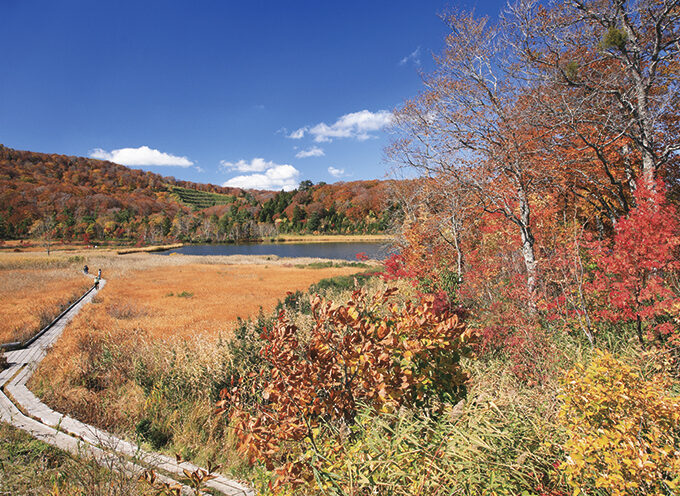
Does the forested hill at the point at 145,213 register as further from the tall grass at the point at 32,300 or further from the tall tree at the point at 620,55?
the tall tree at the point at 620,55

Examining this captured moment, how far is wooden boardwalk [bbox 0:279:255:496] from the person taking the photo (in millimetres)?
3322

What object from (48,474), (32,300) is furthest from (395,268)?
(32,300)

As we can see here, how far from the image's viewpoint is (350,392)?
9.81 feet

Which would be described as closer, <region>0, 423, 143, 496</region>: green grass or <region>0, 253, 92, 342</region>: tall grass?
<region>0, 423, 143, 496</region>: green grass

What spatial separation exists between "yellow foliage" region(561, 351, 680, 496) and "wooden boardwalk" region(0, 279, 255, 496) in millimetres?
2939

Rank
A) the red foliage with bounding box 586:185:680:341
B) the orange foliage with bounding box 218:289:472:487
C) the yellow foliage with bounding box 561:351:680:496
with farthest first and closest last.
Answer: the red foliage with bounding box 586:185:680:341 < the orange foliage with bounding box 218:289:472:487 < the yellow foliage with bounding box 561:351:680:496

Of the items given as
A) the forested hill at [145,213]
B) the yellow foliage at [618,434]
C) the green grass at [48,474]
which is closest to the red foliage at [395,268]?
the yellow foliage at [618,434]

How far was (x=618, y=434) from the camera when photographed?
173 cm

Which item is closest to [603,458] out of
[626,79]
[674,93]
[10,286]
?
[674,93]

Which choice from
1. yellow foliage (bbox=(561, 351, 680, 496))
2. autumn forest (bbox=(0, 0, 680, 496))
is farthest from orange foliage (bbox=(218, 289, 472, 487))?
yellow foliage (bbox=(561, 351, 680, 496))

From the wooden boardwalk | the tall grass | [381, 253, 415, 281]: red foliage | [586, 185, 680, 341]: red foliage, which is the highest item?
[586, 185, 680, 341]: red foliage

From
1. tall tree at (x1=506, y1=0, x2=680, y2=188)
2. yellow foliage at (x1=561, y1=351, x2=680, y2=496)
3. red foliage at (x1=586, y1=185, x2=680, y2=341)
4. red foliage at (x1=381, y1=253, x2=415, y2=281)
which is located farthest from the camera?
red foliage at (x1=381, y1=253, x2=415, y2=281)

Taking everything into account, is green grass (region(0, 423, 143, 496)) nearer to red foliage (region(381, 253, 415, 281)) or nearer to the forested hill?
red foliage (region(381, 253, 415, 281))

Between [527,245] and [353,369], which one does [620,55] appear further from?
[353,369]
